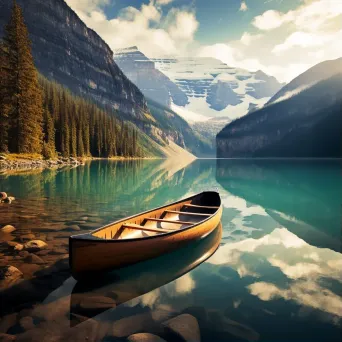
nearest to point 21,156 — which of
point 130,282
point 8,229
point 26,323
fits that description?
point 8,229

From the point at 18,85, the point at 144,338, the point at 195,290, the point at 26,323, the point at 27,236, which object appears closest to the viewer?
the point at 144,338

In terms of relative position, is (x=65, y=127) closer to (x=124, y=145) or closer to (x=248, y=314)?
(x=124, y=145)

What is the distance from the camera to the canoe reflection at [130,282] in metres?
8.41

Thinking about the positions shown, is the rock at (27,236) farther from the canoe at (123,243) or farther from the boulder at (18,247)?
the canoe at (123,243)

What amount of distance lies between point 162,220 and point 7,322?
8.26 metres

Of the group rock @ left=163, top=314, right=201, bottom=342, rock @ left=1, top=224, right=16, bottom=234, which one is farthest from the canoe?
rock @ left=1, top=224, right=16, bottom=234

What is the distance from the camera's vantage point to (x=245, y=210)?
84.6 ft

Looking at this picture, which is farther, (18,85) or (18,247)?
(18,85)

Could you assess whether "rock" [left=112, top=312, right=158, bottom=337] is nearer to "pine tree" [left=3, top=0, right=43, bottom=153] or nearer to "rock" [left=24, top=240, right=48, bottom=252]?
"rock" [left=24, top=240, right=48, bottom=252]

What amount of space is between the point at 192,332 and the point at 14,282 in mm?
6117

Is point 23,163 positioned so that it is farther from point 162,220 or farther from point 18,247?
point 162,220

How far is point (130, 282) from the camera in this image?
33.7ft

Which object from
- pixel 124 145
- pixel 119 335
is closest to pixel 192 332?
pixel 119 335

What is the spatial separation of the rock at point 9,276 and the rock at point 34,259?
1040mm
